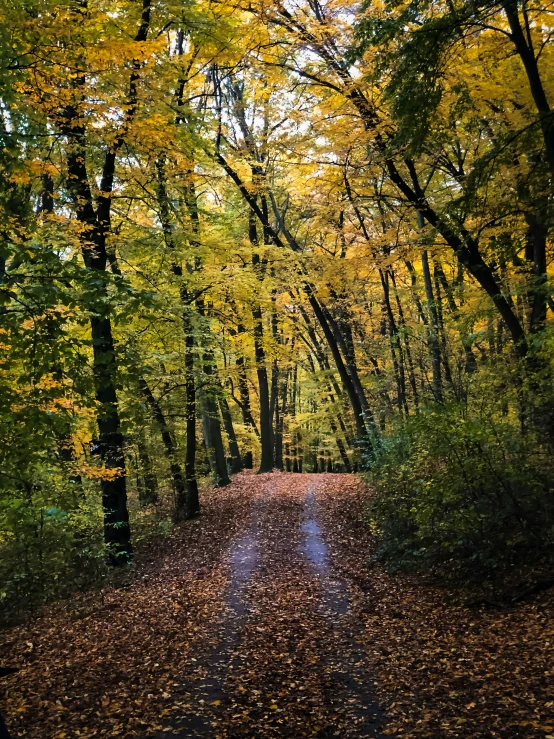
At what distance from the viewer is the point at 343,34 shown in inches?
371

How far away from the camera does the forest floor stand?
4.66 meters

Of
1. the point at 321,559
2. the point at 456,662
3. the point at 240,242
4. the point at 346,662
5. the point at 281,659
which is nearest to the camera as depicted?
the point at 456,662

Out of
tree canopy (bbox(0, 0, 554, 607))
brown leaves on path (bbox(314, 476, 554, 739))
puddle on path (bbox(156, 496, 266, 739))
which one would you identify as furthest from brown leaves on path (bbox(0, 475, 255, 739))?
brown leaves on path (bbox(314, 476, 554, 739))

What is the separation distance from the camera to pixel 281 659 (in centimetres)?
598

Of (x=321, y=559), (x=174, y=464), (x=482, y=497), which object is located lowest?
(x=321, y=559)

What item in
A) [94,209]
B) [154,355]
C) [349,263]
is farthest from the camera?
[349,263]

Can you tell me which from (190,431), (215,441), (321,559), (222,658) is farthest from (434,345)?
(222,658)

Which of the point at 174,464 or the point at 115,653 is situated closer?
the point at 115,653

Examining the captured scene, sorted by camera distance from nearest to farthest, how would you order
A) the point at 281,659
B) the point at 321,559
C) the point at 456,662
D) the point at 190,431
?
the point at 456,662
the point at 281,659
the point at 321,559
the point at 190,431

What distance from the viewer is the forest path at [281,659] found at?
15.5ft

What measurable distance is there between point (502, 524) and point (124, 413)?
5661mm

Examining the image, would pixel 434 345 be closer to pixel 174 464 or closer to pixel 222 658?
pixel 174 464

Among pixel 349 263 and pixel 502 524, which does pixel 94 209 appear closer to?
pixel 349 263

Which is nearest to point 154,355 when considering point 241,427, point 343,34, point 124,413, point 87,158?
point 87,158
